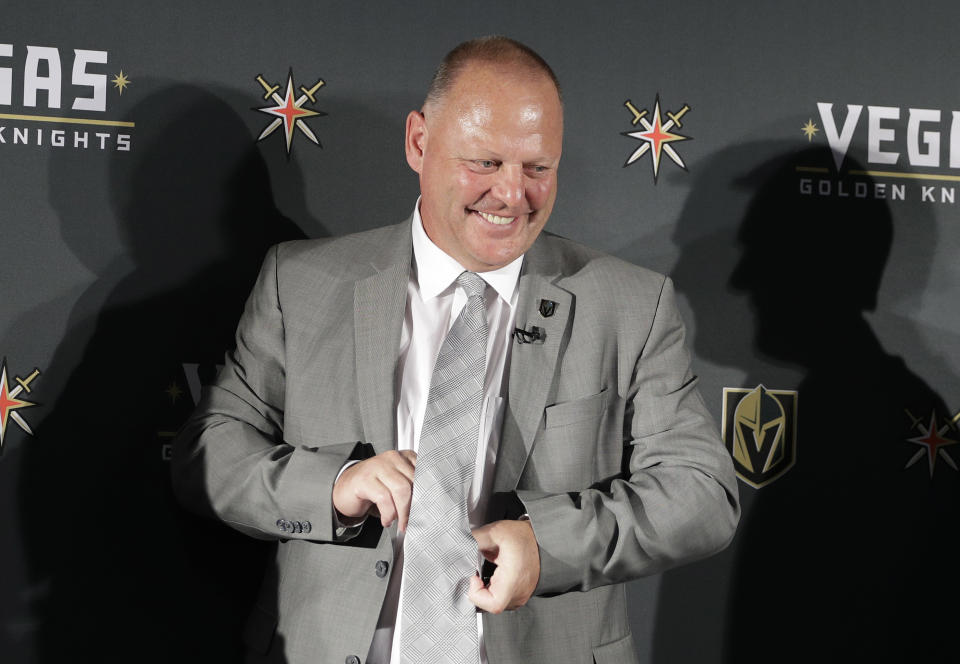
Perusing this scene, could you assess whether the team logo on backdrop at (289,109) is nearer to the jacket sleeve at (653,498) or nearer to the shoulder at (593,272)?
the shoulder at (593,272)

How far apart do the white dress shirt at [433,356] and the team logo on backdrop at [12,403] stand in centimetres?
91

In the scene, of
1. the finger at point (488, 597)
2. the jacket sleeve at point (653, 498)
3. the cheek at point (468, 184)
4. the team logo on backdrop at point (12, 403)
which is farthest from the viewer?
the team logo on backdrop at point (12, 403)

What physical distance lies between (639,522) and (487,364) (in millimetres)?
407

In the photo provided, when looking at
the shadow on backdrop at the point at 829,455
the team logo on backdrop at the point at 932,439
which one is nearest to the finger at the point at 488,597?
the shadow on backdrop at the point at 829,455

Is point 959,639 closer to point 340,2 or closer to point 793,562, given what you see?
point 793,562

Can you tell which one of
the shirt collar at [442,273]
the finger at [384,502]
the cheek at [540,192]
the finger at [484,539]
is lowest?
the finger at [484,539]

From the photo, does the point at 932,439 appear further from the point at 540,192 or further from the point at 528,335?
the point at 540,192

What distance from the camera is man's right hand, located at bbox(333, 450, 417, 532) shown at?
1.74 metres

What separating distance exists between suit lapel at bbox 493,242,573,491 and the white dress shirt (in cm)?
3

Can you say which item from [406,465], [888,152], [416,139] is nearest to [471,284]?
[416,139]

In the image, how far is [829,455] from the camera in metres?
2.53

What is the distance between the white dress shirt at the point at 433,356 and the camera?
1924mm

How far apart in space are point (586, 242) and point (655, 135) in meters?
0.31

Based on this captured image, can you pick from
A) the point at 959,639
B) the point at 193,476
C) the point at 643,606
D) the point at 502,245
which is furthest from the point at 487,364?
the point at 959,639
